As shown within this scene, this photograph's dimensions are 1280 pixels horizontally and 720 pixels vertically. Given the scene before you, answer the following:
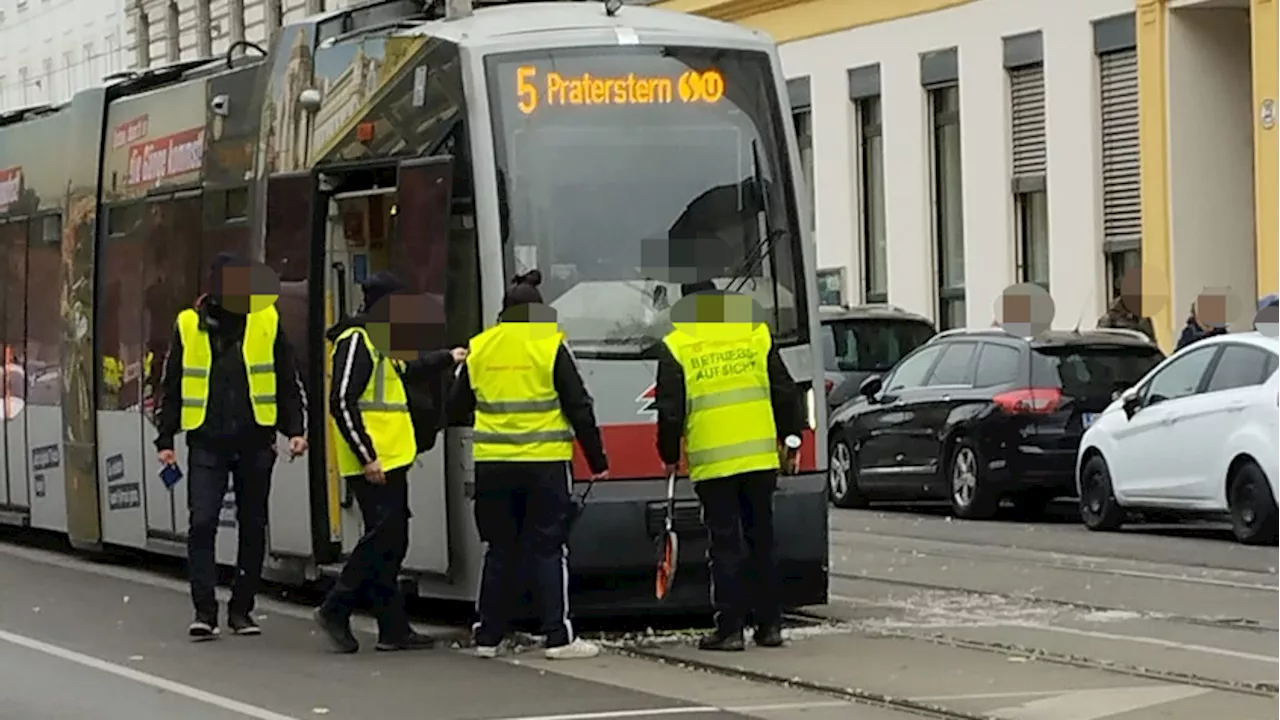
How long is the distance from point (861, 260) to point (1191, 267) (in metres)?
7.46

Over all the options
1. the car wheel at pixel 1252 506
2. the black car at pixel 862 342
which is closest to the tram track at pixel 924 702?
the car wheel at pixel 1252 506

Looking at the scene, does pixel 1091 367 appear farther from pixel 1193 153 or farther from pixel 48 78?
pixel 48 78

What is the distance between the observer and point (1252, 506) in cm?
1906

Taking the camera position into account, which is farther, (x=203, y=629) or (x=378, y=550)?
(x=203, y=629)

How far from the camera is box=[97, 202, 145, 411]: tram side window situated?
17.4m

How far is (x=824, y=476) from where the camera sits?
13828mm

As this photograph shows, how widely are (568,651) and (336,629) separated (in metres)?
1.18

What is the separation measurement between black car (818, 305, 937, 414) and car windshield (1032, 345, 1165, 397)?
4.19 metres

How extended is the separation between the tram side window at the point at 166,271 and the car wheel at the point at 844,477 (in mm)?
9297

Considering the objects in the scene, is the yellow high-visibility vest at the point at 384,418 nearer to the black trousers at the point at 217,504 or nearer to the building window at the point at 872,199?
the black trousers at the point at 217,504

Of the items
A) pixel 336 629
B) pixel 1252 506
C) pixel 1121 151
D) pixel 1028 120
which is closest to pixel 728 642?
pixel 336 629

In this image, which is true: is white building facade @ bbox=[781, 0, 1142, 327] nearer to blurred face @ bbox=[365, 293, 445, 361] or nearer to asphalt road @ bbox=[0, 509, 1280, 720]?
asphalt road @ bbox=[0, 509, 1280, 720]

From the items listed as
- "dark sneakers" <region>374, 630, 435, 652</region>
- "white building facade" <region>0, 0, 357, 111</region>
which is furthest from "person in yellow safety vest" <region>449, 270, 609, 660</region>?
"white building facade" <region>0, 0, 357, 111</region>

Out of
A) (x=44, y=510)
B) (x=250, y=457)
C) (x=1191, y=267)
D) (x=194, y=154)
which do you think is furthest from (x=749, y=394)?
(x=1191, y=267)
